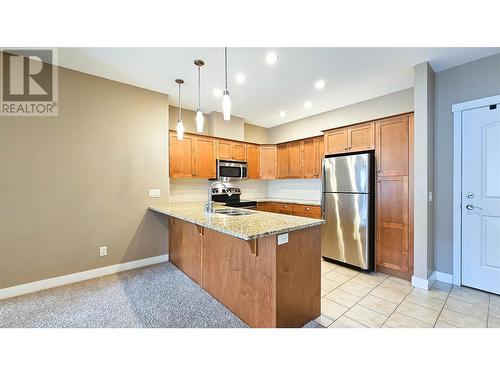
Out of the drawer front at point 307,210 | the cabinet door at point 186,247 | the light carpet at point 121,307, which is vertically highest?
the drawer front at point 307,210

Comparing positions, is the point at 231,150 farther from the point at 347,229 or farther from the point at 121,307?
the point at 121,307

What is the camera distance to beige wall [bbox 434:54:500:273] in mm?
2477

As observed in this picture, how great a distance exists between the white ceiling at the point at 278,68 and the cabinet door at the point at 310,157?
914 millimetres

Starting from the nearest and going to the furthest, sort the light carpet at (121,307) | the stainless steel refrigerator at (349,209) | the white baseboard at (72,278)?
the light carpet at (121,307) < the white baseboard at (72,278) < the stainless steel refrigerator at (349,209)

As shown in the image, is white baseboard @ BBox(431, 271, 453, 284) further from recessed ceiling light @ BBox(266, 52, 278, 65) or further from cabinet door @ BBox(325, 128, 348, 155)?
recessed ceiling light @ BBox(266, 52, 278, 65)

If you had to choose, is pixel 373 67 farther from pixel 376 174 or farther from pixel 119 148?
pixel 119 148

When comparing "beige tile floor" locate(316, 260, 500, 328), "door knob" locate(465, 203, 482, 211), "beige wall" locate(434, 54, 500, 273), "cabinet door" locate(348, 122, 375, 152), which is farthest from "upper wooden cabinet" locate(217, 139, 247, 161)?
"door knob" locate(465, 203, 482, 211)

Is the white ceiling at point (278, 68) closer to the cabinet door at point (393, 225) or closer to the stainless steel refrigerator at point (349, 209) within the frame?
the stainless steel refrigerator at point (349, 209)

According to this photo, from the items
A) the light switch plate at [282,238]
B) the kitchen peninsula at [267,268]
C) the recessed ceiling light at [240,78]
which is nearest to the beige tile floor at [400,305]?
the kitchen peninsula at [267,268]

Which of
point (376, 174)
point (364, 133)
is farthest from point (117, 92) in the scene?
point (376, 174)

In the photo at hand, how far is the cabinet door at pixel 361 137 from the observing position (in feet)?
10.1

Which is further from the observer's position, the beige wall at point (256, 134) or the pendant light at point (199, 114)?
the beige wall at point (256, 134)

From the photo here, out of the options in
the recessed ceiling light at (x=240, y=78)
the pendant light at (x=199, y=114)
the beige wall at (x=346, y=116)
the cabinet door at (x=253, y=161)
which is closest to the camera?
the pendant light at (x=199, y=114)

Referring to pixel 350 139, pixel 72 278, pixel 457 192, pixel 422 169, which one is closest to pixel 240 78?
pixel 350 139
